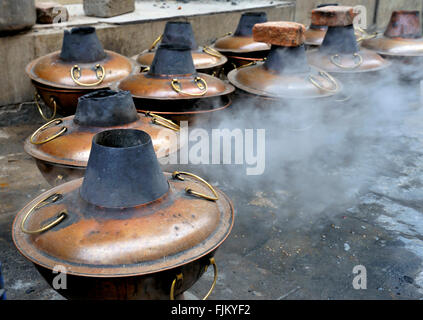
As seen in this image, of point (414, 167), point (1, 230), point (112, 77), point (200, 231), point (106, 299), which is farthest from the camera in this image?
point (414, 167)

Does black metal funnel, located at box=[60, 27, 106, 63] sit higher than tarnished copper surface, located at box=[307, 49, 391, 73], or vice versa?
black metal funnel, located at box=[60, 27, 106, 63]

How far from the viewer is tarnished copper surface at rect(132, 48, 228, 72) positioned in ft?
22.4

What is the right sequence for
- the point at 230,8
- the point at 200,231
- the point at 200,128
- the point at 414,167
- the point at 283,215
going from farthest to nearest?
1. the point at 230,8
2. the point at 414,167
3. the point at 200,128
4. the point at 283,215
5. the point at 200,231

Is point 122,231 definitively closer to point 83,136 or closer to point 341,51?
point 83,136

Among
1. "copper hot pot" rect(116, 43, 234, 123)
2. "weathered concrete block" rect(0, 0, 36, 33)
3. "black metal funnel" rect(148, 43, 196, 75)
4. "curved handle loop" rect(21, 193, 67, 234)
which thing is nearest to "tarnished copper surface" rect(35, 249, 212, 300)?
"curved handle loop" rect(21, 193, 67, 234)

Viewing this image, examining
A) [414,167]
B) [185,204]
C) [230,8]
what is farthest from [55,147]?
[230,8]

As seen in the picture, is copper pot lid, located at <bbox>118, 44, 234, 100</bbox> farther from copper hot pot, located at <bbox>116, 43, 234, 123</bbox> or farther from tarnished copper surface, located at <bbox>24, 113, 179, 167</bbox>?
tarnished copper surface, located at <bbox>24, 113, 179, 167</bbox>

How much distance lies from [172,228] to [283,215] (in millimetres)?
2706

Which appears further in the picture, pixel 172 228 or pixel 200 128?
pixel 200 128

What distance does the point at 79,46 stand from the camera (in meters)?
5.83

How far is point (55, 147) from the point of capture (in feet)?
13.0

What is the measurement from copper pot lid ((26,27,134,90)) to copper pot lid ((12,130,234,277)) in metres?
2.97
